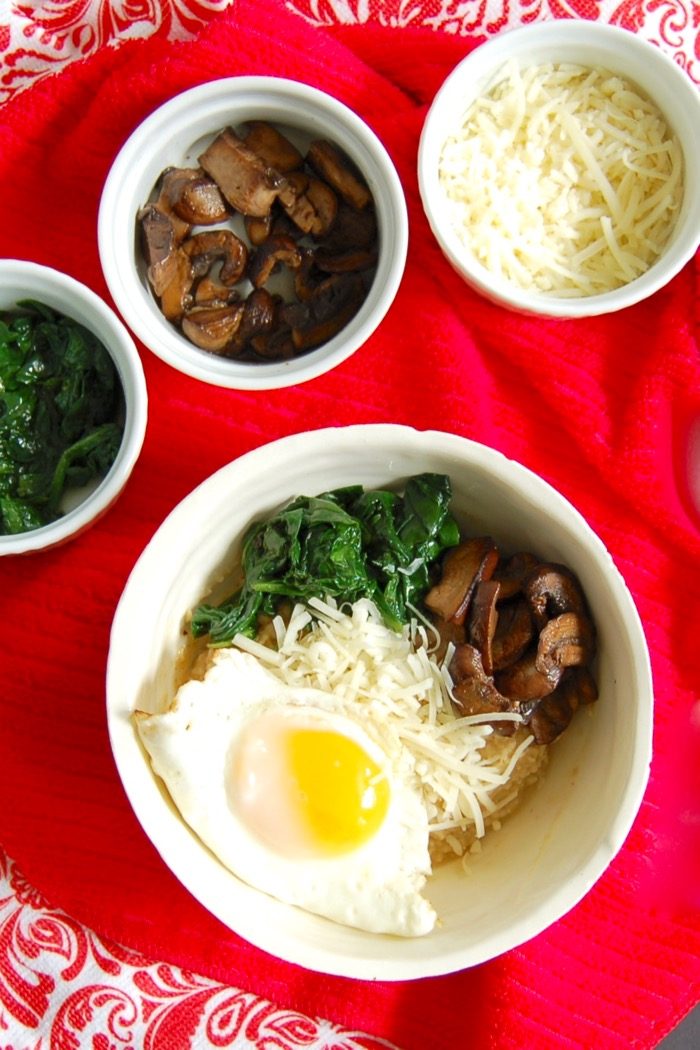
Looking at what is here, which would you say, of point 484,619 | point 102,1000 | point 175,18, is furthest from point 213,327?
point 102,1000

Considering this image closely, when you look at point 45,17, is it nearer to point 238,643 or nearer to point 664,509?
point 238,643

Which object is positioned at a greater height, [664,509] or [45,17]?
[45,17]

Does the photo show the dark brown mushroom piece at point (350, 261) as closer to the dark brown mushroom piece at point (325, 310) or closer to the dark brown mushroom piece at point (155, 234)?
the dark brown mushroom piece at point (325, 310)

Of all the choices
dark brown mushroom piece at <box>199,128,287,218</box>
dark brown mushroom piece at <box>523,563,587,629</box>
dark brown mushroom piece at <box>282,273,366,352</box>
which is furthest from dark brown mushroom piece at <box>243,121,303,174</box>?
dark brown mushroom piece at <box>523,563,587,629</box>

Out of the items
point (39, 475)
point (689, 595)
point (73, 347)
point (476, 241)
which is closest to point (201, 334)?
point (73, 347)

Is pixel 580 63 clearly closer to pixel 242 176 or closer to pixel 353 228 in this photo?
pixel 353 228

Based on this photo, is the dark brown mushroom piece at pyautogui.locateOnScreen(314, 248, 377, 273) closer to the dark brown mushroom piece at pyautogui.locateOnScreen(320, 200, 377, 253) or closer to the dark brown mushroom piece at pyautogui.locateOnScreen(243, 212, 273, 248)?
the dark brown mushroom piece at pyautogui.locateOnScreen(320, 200, 377, 253)
